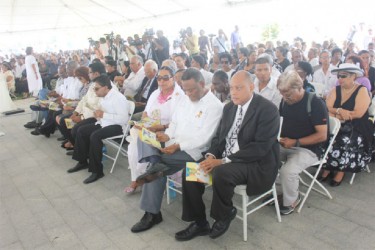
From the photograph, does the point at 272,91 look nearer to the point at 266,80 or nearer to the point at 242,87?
the point at 266,80

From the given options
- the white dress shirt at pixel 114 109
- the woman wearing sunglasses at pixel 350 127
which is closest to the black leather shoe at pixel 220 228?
the woman wearing sunglasses at pixel 350 127

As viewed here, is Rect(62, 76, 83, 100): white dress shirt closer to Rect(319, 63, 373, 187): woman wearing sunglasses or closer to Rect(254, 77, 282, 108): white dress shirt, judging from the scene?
Rect(254, 77, 282, 108): white dress shirt

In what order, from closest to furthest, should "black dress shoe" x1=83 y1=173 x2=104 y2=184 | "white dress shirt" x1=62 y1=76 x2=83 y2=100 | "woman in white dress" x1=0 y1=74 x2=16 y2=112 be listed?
1. "black dress shoe" x1=83 y1=173 x2=104 y2=184
2. "white dress shirt" x1=62 y1=76 x2=83 y2=100
3. "woman in white dress" x1=0 y1=74 x2=16 y2=112

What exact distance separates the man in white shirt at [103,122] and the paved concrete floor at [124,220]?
0.88 ft

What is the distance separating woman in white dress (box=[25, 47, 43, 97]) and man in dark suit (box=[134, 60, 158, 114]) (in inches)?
289

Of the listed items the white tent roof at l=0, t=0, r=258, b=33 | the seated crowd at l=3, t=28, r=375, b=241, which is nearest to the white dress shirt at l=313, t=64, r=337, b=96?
the seated crowd at l=3, t=28, r=375, b=241

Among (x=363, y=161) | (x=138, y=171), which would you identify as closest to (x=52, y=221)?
(x=138, y=171)

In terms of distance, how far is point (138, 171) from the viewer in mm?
3434

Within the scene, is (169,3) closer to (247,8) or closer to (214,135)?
(247,8)

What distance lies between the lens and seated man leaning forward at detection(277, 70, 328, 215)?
9.28 ft

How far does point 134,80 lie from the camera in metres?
5.61

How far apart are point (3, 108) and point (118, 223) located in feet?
26.7

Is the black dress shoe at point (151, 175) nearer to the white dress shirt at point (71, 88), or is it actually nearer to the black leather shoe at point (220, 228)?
the black leather shoe at point (220, 228)

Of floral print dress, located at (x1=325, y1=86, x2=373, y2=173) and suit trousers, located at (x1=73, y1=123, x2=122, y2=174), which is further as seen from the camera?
suit trousers, located at (x1=73, y1=123, x2=122, y2=174)
